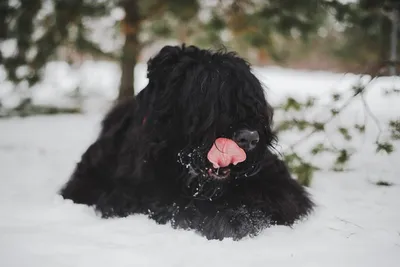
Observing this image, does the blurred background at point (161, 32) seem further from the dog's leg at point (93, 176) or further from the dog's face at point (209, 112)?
the dog's leg at point (93, 176)

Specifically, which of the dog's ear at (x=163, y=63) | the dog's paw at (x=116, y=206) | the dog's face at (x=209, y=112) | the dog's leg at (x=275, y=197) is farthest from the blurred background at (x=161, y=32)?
the dog's paw at (x=116, y=206)

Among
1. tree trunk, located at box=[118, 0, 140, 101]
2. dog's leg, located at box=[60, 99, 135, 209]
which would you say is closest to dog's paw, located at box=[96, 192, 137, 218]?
dog's leg, located at box=[60, 99, 135, 209]

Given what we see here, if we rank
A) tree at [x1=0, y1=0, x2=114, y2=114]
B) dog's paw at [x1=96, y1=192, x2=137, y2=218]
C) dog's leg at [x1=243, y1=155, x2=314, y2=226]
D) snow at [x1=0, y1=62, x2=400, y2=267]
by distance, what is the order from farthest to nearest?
1. tree at [x1=0, y1=0, x2=114, y2=114]
2. dog's paw at [x1=96, y1=192, x2=137, y2=218]
3. dog's leg at [x1=243, y1=155, x2=314, y2=226]
4. snow at [x1=0, y1=62, x2=400, y2=267]

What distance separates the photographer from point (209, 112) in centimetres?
253

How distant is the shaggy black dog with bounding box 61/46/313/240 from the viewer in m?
2.50

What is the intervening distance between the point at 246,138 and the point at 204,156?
0.30 m

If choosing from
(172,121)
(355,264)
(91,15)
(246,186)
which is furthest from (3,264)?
(91,15)

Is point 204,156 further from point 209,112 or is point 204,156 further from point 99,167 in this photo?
point 99,167

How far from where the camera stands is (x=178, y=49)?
282cm

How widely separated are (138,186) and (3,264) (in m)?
1.01

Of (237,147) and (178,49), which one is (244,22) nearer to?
(178,49)

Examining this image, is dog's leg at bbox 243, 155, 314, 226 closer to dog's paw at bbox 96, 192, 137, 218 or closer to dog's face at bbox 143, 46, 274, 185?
dog's face at bbox 143, 46, 274, 185

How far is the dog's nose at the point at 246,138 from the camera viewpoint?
7.79ft

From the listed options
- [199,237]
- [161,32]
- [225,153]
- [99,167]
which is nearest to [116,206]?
[99,167]
